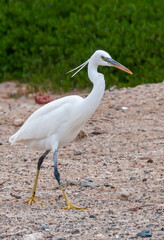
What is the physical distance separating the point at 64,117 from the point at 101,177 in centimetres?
101

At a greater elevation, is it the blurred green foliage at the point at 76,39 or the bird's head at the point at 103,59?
the bird's head at the point at 103,59

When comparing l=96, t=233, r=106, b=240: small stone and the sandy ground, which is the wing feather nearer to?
the sandy ground

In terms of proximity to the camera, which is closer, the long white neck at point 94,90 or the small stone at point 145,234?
the small stone at point 145,234

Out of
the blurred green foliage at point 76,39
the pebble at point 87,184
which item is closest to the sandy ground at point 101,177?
the pebble at point 87,184

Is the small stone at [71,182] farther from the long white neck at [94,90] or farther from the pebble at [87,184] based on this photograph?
the long white neck at [94,90]

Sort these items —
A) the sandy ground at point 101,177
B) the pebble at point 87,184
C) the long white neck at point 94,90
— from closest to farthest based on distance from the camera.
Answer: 1. the sandy ground at point 101,177
2. the long white neck at point 94,90
3. the pebble at point 87,184

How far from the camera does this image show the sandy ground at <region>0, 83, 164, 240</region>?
179 inches

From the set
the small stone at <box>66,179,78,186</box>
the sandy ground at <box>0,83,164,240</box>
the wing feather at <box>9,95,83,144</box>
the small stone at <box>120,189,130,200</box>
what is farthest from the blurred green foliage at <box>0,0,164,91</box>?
the small stone at <box>120,189,130,200</box>

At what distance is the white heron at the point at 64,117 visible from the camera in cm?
546

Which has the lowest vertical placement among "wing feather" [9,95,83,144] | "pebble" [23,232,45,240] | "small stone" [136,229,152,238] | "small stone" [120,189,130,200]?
"small stone" [120,189,130,200]

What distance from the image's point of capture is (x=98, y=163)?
674 cm

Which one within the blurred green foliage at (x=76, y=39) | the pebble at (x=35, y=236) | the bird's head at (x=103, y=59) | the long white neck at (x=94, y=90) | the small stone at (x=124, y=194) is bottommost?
A: the blurred green foliage at (x=76, y=39)

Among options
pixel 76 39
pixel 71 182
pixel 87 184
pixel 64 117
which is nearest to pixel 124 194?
pixel 87 184

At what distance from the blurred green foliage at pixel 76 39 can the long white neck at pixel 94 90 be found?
5263 mm
